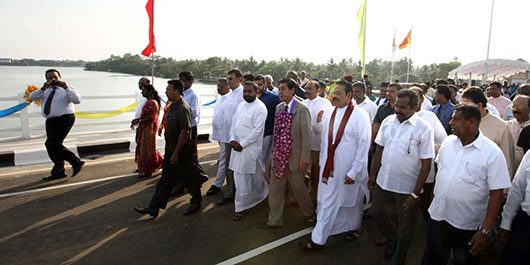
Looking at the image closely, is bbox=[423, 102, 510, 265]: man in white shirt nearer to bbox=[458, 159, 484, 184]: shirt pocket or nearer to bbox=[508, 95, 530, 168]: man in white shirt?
bbox=[458, 159, 484, 184]: shirt pocket

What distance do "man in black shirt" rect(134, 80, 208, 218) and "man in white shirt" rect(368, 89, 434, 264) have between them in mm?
2430

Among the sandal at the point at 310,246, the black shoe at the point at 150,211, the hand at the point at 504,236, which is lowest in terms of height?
the sandal at the point at 310,246

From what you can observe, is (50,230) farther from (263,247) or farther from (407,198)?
(407,198)

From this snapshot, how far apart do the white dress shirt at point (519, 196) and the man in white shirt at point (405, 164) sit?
669mm

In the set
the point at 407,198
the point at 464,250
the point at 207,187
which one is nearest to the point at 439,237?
the point at 464,250

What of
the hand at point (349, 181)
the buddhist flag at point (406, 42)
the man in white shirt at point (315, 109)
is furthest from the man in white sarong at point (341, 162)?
the buddhist flag at point (406, 42)

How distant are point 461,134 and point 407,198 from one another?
0.88 meters

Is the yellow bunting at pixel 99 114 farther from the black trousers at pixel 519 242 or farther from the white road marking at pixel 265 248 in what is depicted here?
the black trousers at pixel 519 242

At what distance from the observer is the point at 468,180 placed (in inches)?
95.2

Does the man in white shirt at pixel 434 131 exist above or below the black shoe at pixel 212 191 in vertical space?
above

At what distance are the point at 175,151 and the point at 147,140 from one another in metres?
2.09

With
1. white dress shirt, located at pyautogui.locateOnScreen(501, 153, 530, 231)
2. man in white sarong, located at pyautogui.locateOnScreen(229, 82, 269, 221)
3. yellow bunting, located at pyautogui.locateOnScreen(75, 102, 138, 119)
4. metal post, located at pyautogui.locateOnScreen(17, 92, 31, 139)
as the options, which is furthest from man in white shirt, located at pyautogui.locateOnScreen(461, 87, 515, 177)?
metal post, located at pyautogui.locateOnScreen(17, 92, 31, 139)

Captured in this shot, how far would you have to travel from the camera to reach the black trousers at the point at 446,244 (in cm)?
254

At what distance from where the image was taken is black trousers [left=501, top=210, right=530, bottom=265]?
7.63 ft
